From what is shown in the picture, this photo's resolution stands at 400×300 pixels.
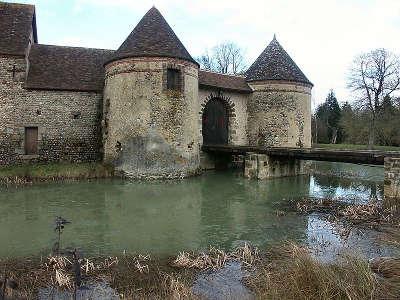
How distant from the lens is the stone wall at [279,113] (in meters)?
20.5

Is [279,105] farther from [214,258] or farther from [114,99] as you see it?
[214,258]

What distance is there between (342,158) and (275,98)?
755 cm

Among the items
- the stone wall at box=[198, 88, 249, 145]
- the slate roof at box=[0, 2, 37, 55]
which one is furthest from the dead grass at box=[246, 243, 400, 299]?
the stone wall at box=[198, 88, 249, 145]

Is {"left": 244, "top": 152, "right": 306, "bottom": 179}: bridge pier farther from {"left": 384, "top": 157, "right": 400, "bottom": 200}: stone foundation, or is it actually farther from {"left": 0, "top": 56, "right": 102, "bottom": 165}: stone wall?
{"left": 0, "top": 56, "right": 102, "bottom": 165}: stone wall

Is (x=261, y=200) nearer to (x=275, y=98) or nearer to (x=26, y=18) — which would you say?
(x=275, y=98)

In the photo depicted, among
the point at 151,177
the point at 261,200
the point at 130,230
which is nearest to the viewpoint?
the point at 130,230

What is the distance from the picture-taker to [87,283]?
5.26 metres

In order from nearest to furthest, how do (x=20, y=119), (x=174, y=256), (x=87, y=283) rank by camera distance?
(x=87, y=283)
(x=174, y=256)
(x=20, y=119)

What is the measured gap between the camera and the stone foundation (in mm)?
→ 11484

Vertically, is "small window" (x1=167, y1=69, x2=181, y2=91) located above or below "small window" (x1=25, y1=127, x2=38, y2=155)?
above

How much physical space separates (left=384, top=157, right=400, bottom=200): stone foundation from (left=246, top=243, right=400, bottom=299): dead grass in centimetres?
768

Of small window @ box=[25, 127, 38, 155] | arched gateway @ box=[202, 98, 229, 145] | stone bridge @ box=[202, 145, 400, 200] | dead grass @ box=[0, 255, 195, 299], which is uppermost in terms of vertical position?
arched gateway @ box=[202, 98, 229, 145]

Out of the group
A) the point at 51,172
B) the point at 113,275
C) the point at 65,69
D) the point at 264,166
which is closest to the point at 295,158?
the point at 264,166

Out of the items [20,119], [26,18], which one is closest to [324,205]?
[20,119]
